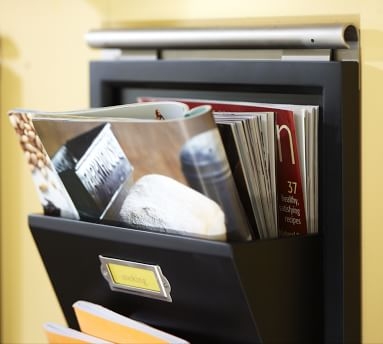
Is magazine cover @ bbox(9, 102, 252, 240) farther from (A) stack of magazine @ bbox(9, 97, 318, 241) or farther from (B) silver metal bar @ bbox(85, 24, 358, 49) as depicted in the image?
(B) silver metal bar @ bbox(85, 24, 358, 49)

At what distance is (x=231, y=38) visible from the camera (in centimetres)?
71

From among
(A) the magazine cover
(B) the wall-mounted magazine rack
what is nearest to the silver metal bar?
(B) the wall-mounted magazine rack

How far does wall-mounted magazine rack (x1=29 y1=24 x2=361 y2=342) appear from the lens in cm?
62

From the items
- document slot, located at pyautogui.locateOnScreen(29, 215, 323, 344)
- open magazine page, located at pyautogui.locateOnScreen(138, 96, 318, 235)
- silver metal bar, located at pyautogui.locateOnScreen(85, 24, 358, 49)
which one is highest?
silver metal bar, located at pyautogui.locateOnScreen(85, 24, 358, 49)

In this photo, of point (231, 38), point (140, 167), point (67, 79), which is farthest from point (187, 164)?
point (67, 79)

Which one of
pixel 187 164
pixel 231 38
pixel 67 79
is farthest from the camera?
pixel 67 79

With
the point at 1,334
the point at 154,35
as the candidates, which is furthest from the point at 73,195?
the point at 1,334

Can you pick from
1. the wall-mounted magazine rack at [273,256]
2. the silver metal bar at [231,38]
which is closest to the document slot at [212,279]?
the wall-mounted magazine rack at [273,256]

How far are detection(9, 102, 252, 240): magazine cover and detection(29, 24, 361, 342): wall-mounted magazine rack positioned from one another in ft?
0.05

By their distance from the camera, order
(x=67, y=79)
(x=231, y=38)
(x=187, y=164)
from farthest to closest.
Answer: (x=67, y=79), (x=231, y=38), (x=187, y=164)

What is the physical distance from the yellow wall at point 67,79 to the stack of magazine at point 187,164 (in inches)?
2.0

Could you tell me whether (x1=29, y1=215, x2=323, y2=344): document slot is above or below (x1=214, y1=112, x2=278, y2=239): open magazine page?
below

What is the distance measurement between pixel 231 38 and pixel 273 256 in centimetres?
21

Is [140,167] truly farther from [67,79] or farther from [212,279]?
[67,79]
